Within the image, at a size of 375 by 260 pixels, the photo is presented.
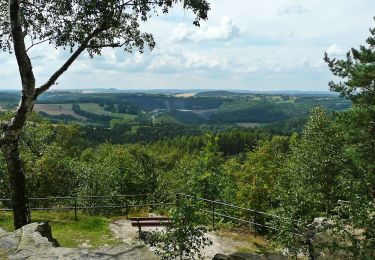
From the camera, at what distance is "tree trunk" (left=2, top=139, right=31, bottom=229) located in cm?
1456

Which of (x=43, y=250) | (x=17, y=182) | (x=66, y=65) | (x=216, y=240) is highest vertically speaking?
(x=66, y=65)

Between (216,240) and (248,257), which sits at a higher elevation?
(248,257)

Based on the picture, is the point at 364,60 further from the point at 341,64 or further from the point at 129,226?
the point at 129,226

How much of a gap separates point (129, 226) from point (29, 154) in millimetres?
15427

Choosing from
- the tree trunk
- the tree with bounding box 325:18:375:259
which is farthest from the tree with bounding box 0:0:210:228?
the tree with bounding box 325:18:375:259

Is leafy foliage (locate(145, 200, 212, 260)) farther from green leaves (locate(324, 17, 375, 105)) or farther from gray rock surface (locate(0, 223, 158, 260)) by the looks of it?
green leaves (locate(324, 17, 375, 105))

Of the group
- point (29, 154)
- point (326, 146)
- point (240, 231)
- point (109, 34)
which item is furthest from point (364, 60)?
point (29, 154)

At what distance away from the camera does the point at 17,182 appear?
48.2ft

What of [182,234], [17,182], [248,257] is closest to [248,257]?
[248,257]

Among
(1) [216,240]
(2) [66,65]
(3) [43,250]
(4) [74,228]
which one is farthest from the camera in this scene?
(4) [74,228]

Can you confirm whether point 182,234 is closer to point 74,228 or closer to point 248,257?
point 248,257

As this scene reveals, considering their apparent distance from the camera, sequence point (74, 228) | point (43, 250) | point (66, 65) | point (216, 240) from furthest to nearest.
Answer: point (74, 228) → point (216, 240) → point (66, 65) → point (43, 250)

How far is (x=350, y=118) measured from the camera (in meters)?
26.2

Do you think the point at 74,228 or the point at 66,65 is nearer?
the point at 66,65
